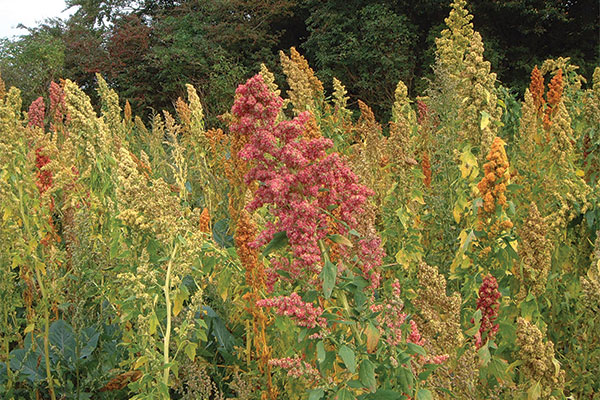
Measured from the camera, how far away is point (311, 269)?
1.61 m

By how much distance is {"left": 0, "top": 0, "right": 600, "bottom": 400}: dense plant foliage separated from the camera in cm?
165

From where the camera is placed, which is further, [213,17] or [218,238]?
[213,17]

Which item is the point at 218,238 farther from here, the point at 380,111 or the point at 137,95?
the point at 137,95

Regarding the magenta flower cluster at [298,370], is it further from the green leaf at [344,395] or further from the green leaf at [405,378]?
the green leaf at [405,378]

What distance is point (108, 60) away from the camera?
57.3ft

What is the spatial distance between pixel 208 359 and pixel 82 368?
59 centimetres

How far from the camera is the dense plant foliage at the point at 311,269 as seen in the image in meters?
1.65

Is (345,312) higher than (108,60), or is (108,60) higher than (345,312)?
(108,60)

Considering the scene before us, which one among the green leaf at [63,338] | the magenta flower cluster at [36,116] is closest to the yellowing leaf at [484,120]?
the green leaf at [63,338]

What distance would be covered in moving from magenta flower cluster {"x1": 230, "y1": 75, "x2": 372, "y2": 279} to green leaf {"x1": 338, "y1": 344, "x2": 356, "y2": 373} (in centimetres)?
24

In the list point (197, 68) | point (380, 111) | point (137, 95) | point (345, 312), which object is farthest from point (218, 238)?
point (137, 95)

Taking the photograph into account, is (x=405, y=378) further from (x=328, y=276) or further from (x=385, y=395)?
(x=328, y=276)

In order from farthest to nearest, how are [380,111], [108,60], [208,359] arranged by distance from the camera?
[108,60] < [380,111] < [208,359]

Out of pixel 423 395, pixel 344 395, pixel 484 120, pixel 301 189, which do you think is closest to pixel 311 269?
pixel 301 189
